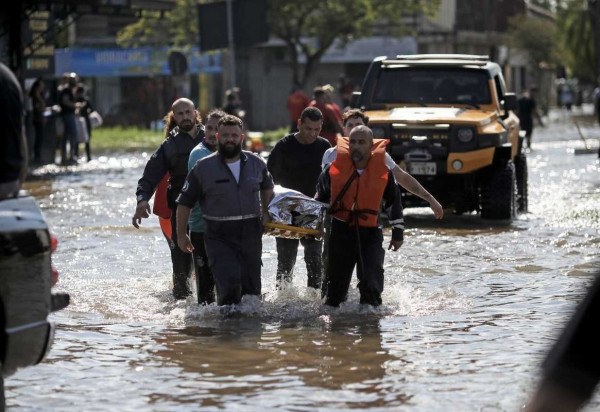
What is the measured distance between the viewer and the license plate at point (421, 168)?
59.3 ft

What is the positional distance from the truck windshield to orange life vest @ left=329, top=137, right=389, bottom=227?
800 centimetres

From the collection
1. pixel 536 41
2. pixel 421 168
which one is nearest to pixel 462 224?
pixel 421 168

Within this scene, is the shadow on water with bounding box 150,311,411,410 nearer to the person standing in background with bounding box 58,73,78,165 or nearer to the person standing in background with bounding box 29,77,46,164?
the person standing in background with bounding box 58,73,78,165

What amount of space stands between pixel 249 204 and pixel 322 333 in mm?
1007

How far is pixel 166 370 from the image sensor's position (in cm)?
916

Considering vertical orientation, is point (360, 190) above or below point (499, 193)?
above

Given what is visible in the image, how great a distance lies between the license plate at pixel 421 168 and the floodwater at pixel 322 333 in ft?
2.18

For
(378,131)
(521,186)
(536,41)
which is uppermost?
(378,131)

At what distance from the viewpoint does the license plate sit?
18080 mm

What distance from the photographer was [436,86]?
19000 millimetres

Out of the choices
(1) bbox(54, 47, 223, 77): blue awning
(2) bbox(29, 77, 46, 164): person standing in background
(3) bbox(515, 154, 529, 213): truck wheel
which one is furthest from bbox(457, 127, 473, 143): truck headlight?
(1) bbox(54, 47, 223, 77): blue awning

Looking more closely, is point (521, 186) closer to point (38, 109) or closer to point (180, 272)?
point (180, 272)

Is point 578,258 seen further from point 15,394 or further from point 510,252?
point 15,394

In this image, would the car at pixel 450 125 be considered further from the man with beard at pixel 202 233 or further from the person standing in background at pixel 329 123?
the man with beard at pixel 202 233
